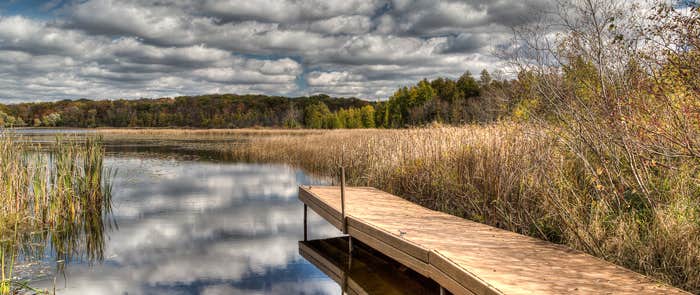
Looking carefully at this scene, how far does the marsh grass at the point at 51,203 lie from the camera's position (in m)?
7.82

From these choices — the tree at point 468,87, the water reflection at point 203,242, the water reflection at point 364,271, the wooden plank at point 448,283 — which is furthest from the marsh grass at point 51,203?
the tree at point 468,87

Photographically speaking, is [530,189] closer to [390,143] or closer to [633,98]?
[633,98]

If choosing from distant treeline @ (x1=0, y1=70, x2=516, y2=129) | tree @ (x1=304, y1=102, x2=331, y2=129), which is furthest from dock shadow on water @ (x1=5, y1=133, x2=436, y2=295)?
tree @ (x1=304, y1=102, x2=331, y2=129)

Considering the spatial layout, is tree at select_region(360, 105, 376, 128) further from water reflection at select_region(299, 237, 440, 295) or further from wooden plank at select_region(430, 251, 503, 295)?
wooden plank at select_region(430, 251, 503, 295)

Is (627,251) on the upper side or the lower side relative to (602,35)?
lower

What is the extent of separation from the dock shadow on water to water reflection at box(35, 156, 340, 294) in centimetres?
2

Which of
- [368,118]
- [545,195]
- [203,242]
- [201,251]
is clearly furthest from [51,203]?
[368,118]

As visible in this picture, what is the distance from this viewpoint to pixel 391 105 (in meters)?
67.6

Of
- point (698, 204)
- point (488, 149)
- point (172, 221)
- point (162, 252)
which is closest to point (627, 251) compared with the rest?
point (698, 204)

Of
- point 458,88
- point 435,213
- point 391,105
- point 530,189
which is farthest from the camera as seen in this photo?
point 391,105

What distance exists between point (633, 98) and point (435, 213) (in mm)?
3143

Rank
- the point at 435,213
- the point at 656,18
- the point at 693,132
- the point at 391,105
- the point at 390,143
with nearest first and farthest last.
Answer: the point at 693,132 → the point at 656,18 → the point at 435,213 → the point at 390,143 → the point at 391,105

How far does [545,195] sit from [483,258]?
2.11 m

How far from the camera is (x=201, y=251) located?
8.57 metres
